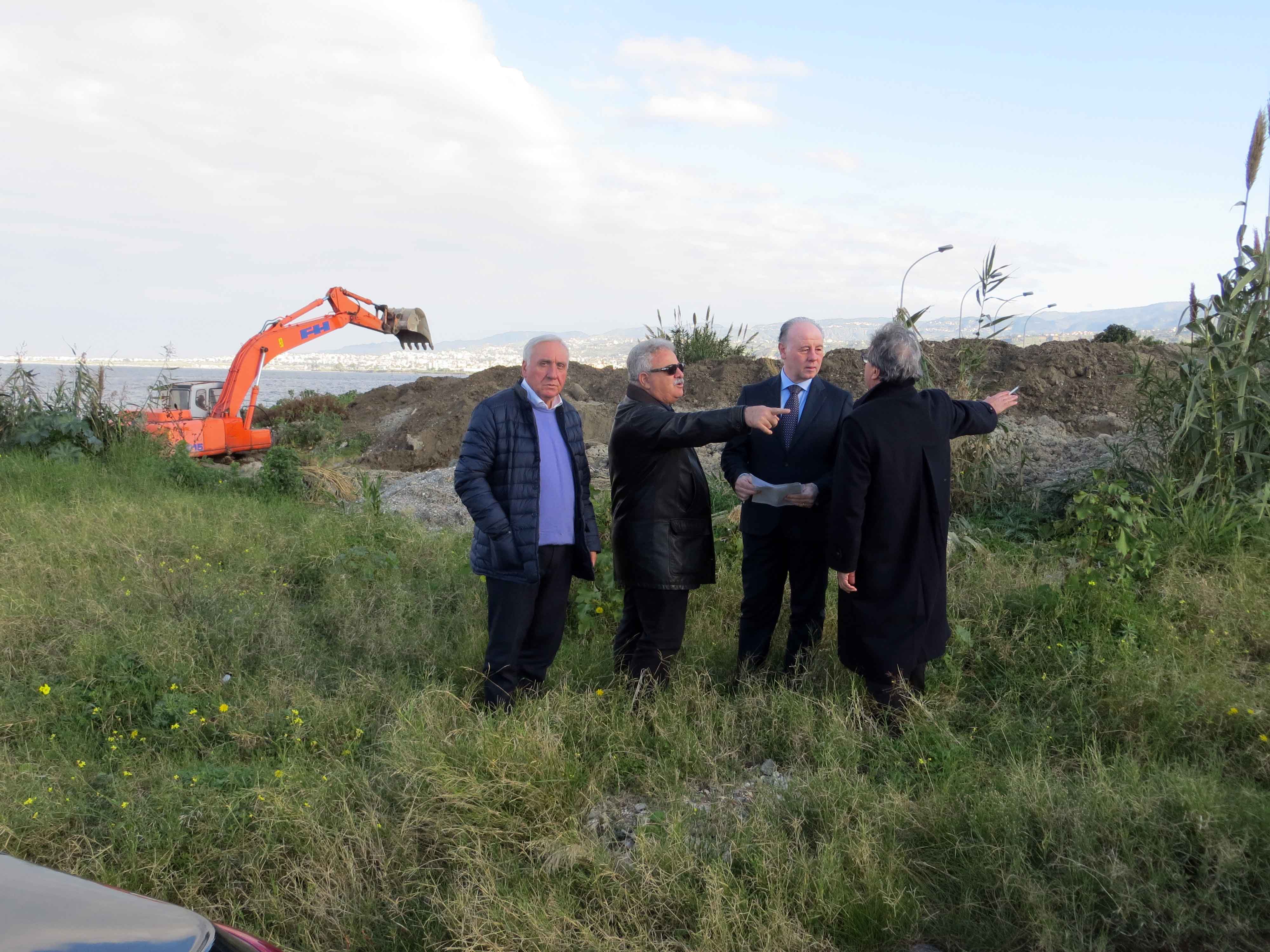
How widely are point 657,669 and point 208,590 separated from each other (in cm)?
334

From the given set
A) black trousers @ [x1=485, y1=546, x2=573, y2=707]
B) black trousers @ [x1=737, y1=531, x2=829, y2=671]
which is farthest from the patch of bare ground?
black trousers @ [x1=485, y1=546, x2=573, y2=707]

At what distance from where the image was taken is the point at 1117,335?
1725 centimetres

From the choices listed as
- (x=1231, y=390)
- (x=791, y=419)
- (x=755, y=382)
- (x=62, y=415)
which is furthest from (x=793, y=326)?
(x=62, y=415)

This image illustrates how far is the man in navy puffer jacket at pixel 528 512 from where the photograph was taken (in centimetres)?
393

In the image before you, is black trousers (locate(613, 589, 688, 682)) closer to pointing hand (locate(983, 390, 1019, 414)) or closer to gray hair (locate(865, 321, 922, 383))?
gray hair (locate(865, 321, 922, 383))

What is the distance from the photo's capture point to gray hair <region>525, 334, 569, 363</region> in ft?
13.4

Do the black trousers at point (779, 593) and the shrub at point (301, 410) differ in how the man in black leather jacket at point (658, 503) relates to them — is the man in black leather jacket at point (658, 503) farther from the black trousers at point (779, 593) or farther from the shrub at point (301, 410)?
the shrub at point (301, 410)

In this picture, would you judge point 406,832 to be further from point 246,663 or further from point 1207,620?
point 1207,620

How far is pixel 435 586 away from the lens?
6.10 m

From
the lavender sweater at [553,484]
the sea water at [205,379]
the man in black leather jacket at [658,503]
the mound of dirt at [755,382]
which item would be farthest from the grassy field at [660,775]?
the sea water at [205,379]

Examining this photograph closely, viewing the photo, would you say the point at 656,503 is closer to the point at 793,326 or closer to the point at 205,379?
the point at 793,326

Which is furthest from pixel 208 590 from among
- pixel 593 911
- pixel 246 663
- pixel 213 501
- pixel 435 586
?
pixel 593 911

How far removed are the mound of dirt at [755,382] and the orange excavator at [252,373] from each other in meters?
1.96

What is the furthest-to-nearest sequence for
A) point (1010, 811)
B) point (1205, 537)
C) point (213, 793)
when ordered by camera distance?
point (1205, 537)
point (213, 793)
point (1010, 811)
